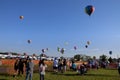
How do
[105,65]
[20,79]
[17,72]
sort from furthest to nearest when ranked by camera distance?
→ 1. [105,65]
2. [17,72]
3. [20,79]

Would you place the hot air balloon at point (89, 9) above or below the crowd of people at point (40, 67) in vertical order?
above

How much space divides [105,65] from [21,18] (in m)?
23.5

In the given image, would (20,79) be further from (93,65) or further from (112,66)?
(112,66)

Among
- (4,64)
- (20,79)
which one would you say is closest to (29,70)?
(20,79)

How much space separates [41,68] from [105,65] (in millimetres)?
40819

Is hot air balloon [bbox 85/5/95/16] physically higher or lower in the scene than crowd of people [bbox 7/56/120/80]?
higher

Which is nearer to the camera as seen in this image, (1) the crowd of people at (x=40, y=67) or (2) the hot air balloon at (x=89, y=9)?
(1) the crowd of people at (x=40, y=67)

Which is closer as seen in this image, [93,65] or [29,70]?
[29,70]

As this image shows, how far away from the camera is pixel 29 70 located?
65.2 ft

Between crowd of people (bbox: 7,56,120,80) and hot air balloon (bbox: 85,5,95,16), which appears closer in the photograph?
crowd of people (bbox: 7,56,120,80)

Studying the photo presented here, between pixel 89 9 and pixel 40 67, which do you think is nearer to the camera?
pixel 40 67

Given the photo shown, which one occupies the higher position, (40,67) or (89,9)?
(89,9)

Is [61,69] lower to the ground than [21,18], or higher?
lower

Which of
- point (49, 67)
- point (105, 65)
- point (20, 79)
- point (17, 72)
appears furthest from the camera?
point (105, 65)
